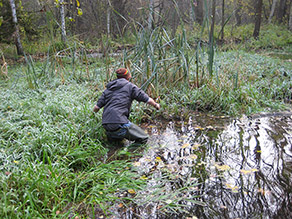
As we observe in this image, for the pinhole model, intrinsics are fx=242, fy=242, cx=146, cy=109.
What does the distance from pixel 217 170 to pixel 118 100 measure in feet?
5.13

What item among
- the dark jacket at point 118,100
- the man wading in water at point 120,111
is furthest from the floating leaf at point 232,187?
the dark jacket at point 118,100

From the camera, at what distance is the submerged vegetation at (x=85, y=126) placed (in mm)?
2262

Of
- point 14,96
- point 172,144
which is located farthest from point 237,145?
point 14,96

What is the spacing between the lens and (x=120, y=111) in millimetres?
3314

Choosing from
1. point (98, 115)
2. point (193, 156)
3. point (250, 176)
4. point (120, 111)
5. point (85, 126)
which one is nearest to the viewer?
point (250, 176)

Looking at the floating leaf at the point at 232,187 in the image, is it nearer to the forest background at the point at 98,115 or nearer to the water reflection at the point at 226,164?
the water reflection at the point at 226,164

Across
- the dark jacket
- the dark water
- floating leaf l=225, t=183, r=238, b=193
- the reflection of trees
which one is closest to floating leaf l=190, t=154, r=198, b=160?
the dark water

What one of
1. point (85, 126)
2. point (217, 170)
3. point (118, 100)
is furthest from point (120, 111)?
point (217, 170)

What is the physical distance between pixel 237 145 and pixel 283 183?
3.13ft

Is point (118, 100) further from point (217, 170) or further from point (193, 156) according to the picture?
point (217, 170)

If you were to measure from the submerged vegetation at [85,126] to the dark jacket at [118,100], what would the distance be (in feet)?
1.30

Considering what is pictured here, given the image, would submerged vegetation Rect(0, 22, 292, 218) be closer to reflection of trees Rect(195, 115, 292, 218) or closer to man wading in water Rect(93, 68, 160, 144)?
man wading in water Rect(93, 68, 160, 144)

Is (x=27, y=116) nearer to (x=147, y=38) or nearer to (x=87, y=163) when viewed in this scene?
(x=87, y=163)

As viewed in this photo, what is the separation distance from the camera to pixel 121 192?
8.14 ft
